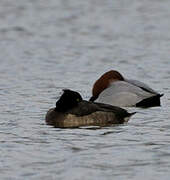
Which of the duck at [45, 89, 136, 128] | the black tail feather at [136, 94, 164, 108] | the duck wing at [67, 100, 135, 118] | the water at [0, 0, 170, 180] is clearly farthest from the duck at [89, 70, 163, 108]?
the duck at [45, 89, 136, 128]

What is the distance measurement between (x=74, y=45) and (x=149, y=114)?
8.71 m

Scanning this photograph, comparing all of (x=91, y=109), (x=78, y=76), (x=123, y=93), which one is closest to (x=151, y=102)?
(x=123, y=93)

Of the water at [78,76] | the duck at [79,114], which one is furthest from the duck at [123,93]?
the duck at [79,114]

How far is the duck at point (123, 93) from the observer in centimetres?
1390

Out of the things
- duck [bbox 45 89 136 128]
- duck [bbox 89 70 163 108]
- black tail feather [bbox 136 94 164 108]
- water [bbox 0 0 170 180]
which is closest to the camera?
water [bbox 0 0 170 180]

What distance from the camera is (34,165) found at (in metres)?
9.10

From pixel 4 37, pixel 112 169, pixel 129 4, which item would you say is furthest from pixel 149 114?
pixel 129 4

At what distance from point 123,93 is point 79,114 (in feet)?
7.11

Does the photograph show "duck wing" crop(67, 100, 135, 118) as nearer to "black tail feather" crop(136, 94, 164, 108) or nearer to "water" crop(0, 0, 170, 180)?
"water" crop(0, 0, 170, 180)

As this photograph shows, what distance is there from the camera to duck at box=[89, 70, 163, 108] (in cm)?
1390

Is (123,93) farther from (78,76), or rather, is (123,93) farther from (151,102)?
(78,76)

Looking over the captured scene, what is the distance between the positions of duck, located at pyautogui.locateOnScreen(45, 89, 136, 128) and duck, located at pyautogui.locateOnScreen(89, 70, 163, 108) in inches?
62.4

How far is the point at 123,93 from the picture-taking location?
14.0 meters

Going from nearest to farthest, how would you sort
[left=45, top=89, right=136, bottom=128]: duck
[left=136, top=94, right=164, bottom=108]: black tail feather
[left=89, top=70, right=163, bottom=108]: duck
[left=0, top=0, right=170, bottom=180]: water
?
1. [left=0, top=0, right=170, bottom=180]: water
2. [left=45, top=89, right=136, bottom=128]: duck
3. [left=136, top=94, right=164, bottom=108]: black tail feather
4. [left=89, top=70, right=163, bottom=108]: duck
